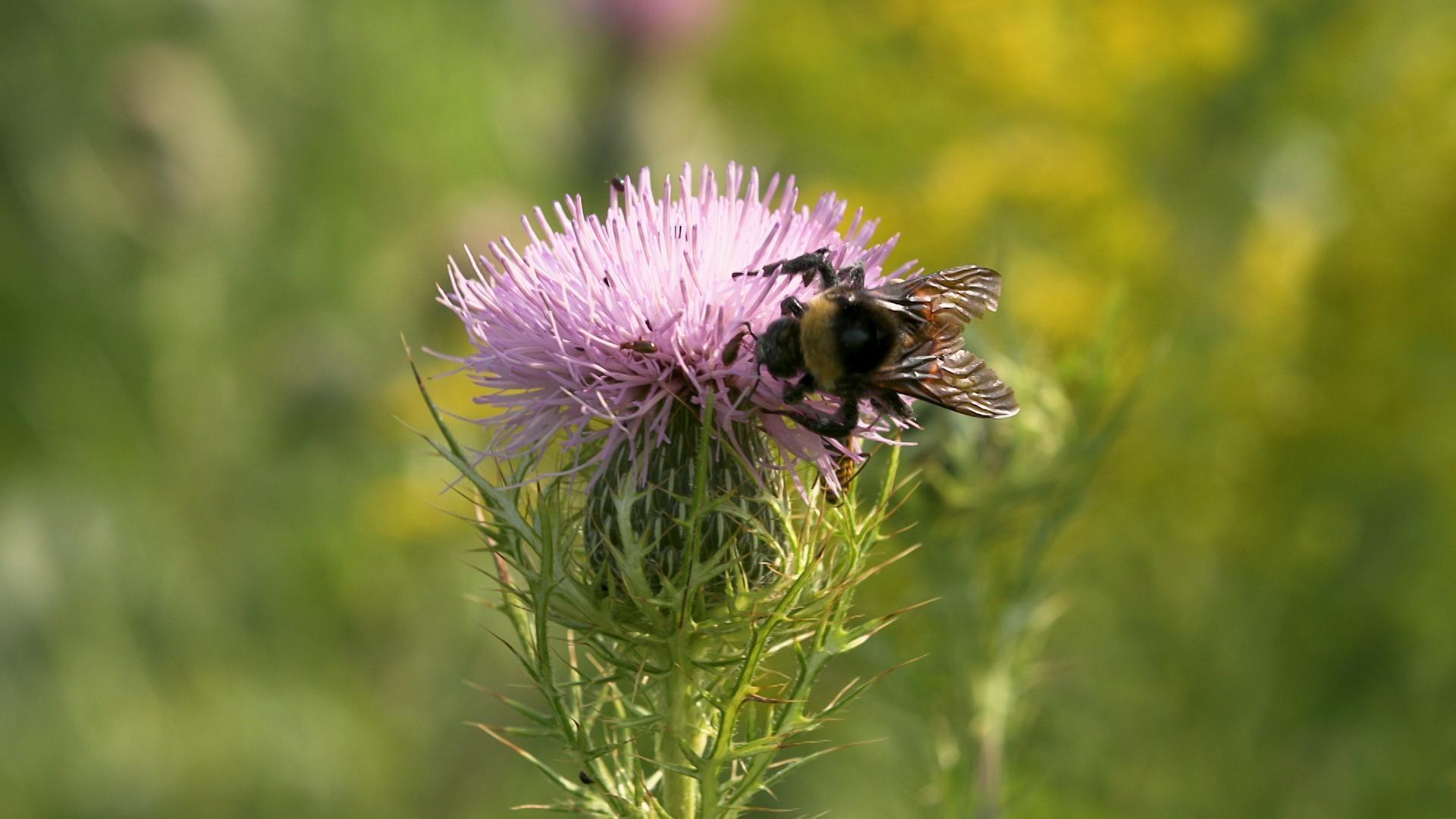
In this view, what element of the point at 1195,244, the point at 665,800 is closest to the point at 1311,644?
the point at 1195,244

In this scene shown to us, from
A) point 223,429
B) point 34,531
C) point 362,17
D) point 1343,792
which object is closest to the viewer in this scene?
point 1343,792

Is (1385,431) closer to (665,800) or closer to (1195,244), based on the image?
(1195,244)

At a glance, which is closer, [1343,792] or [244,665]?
[1343,792]

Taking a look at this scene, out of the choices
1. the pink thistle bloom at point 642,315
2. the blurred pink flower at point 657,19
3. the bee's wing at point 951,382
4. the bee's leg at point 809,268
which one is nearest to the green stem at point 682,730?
the pink thistle bloom at point 642,315

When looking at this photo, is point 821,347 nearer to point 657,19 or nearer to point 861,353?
point 861,353

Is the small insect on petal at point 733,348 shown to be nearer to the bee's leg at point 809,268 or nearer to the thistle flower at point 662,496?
the thistle flower at point 662,496

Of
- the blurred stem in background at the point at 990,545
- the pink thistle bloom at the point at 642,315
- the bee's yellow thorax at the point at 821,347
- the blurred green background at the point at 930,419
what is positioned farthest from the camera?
the blurred green background at the point at 930,419

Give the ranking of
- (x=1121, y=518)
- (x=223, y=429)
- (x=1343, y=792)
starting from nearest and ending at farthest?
(x=1343, y=792)
(x=1121, y=518)
(x=223, y=429)
